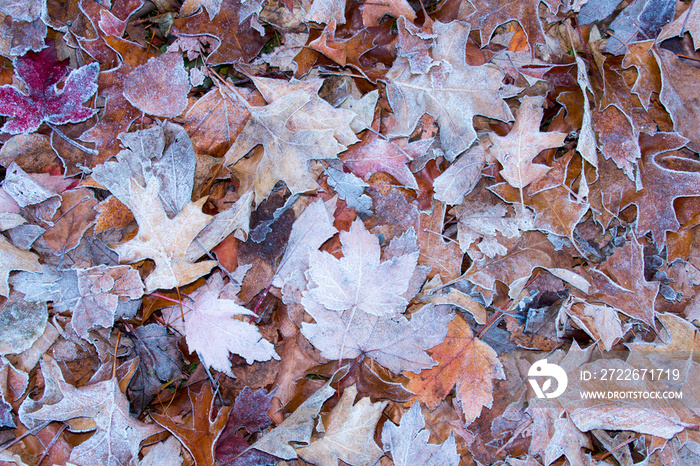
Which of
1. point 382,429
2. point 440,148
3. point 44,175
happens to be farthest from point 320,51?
point 382,429

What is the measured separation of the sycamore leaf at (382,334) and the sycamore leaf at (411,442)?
21cm

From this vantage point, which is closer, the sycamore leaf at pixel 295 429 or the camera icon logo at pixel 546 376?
the sycamore leaf at pixel 295 429

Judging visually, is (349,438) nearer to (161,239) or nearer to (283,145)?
(161,239)

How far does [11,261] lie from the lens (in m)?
1.83

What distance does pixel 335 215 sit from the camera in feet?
6.34

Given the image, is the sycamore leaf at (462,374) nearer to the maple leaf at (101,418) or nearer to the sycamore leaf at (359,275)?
the sycamore leaf at (359,275)

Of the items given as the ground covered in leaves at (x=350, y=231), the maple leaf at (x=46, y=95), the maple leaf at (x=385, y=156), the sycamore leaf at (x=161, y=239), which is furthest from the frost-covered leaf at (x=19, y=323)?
the maple leaf at (x=385, y=156)

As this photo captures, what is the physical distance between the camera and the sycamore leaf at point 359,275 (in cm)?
180

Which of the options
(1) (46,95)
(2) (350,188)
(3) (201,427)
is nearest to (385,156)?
(2) (350,188)

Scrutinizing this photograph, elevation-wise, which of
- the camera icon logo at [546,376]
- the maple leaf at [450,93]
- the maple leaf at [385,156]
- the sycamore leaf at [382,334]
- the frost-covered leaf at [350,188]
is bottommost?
the camera icon logo at [546,376]

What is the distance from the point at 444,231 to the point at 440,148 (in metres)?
0.38

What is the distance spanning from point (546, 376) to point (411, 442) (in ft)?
2.19

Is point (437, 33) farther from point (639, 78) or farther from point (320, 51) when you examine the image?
point (639, 78)

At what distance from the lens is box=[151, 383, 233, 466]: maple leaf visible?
1.80 m
